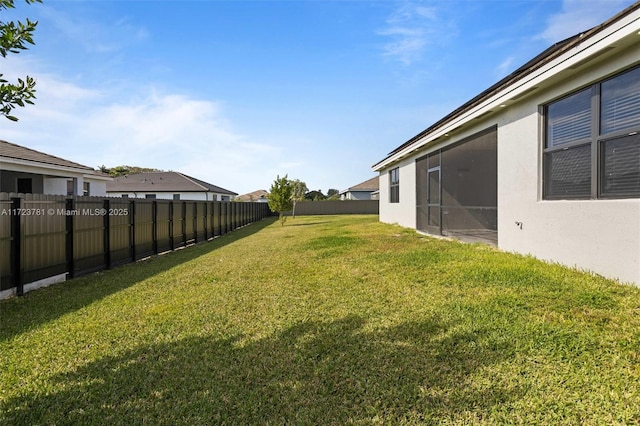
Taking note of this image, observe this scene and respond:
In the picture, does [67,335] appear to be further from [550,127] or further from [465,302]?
[550,127]

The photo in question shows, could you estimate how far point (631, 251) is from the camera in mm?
4141

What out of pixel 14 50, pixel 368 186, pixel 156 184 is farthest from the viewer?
pixel 368 186

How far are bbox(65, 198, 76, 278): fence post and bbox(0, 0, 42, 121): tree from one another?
5.55 metres

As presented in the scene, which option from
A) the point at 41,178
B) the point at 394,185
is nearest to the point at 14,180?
the point at 41,178

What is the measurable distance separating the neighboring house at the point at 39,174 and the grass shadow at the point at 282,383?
14102 millimetres

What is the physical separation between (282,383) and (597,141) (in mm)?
5527

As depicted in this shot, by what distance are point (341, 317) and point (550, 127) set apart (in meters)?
5.24

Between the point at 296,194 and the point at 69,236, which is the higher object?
the point at 296,194

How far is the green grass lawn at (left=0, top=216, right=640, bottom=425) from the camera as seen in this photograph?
224cm

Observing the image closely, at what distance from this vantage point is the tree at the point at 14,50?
1.88 metres

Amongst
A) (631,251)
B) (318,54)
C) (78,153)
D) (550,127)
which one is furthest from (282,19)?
(78,153)

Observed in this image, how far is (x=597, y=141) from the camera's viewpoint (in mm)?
4801

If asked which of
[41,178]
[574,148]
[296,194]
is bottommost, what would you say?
[574,148]

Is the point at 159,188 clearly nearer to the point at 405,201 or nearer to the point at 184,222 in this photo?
the point at 184,222
